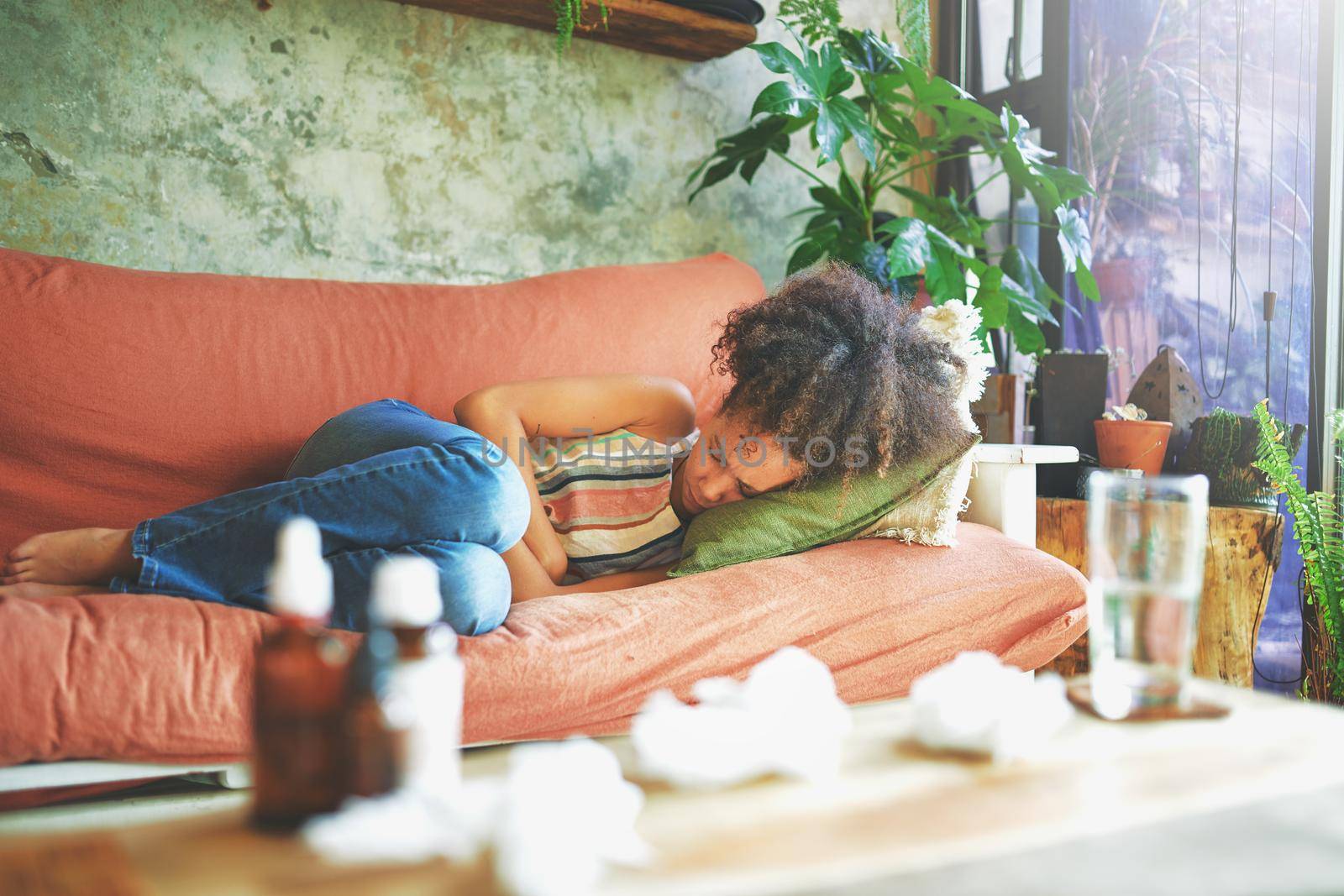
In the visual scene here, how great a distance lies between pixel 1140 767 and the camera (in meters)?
0.64

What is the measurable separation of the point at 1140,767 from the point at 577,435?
109 centimetres

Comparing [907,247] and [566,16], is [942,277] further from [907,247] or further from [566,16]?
[566,16]

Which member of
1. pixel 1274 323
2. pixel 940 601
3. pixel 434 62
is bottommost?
pixel 940 601

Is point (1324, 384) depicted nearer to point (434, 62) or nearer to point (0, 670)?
point (434, 62)

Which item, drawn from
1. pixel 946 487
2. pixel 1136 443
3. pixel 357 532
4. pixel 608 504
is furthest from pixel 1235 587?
pixel 357 532

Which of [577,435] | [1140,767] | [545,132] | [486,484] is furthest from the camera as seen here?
[545,132]

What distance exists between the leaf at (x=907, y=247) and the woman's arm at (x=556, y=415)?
569mm

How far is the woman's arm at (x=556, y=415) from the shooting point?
4.93 ft

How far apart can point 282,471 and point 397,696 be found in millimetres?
1170

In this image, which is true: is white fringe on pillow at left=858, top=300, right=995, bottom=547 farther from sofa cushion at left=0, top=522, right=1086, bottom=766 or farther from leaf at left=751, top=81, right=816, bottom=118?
leaf at left=751, top=81, right=816, bottom=118

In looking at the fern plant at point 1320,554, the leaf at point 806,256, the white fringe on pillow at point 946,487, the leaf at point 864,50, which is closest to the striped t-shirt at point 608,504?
the white fringe on pillow at point 946,487

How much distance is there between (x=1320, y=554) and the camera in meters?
1.60

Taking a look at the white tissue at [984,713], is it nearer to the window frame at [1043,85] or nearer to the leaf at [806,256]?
the leaf at [806,256]

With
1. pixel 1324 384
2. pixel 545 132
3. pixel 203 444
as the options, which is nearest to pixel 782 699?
pixel 203 444
